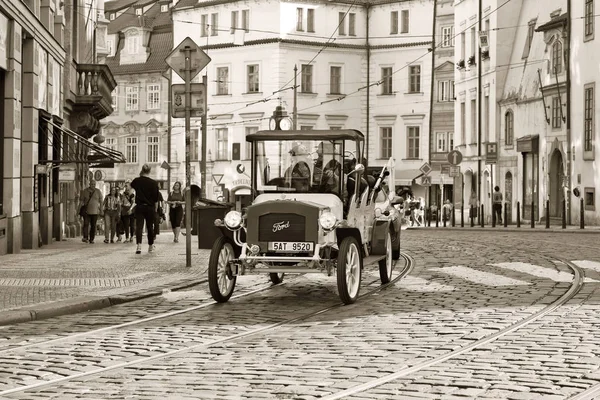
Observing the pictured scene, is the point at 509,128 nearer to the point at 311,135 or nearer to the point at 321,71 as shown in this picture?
the point at 321,71

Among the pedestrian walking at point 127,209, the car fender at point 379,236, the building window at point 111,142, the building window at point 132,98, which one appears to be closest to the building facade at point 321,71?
the building window at point 132,98

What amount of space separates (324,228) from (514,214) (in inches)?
1730

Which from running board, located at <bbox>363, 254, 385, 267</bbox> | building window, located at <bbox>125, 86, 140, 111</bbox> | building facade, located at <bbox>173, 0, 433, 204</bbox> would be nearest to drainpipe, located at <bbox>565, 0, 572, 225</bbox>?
building facade, located at <bbox>173, 0, 433, 204</bbox>

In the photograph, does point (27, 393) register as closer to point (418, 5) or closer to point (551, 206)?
Answer: point (551, 206)

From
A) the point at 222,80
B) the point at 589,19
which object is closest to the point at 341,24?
the point at 222,80

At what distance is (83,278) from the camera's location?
1905 centimetres

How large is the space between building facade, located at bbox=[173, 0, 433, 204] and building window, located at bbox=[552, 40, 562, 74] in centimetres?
2888

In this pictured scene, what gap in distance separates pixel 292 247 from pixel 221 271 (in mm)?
905

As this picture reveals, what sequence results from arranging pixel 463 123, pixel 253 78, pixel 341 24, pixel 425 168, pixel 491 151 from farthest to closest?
1. pixel 341 24
2. pixel 253 78
3. pixel 463 123
4. pixel 425 168
5. pixel 491 151

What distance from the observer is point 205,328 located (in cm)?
1298

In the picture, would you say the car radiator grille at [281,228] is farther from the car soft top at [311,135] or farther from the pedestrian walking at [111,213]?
the pedestrian walking at [111,213]

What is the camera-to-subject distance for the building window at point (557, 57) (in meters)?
52.3

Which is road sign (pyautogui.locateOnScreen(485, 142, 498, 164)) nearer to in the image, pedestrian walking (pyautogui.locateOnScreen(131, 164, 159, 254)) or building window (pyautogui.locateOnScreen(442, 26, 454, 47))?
building window (pyautogui.locateOnScreen(442, 26, 454, 47))

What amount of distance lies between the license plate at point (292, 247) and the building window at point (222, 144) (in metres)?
69.0
